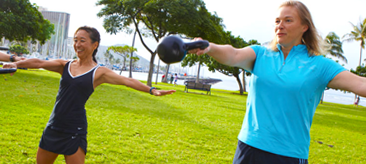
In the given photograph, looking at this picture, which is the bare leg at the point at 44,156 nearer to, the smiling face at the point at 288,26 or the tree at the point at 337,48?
the smiling face at the point at 288,26

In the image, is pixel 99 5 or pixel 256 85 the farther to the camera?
pixel 99 5

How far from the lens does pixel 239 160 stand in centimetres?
194

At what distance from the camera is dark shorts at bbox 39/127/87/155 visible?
8.07ft

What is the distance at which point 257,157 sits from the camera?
183cm

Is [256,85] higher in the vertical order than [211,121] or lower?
higher

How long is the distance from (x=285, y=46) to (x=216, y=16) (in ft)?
69.0

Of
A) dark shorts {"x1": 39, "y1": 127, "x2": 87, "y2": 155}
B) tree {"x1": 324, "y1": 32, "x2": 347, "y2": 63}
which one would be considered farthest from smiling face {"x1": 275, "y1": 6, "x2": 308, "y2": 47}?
tree {"x1": 324, "y1": 32, "x2": 347, "y2": 63}

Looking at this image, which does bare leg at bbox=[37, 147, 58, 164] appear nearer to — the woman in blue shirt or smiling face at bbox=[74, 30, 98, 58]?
smiling face at bbox=[74, 30, 98, 58]

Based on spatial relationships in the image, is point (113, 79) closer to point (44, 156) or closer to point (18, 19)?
point (44, 156)

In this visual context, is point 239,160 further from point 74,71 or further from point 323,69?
→ point 74,71

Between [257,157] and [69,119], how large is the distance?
183 cm

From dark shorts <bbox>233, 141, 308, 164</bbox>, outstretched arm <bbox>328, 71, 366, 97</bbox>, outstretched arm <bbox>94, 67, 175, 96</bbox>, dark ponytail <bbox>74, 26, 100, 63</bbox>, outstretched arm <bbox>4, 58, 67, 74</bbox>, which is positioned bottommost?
dark shorts <bbox>233, 141, 308, 164</bbox>

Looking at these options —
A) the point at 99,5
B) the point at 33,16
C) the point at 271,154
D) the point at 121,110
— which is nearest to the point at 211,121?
the point at 121,110

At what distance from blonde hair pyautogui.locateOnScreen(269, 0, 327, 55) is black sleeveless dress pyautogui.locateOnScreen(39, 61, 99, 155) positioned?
191 cm
